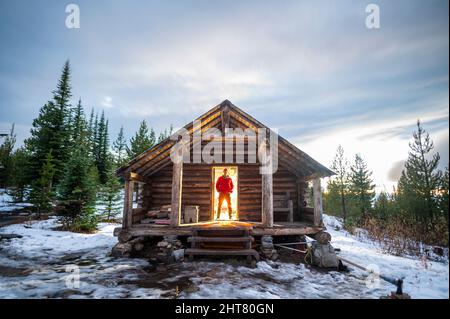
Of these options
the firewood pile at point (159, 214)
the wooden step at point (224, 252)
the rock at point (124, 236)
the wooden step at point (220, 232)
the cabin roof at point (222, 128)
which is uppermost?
the cabin roof at point (222, 128)

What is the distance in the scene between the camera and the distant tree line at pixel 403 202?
31.3 ft

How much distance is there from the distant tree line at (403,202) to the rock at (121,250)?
8309 mm

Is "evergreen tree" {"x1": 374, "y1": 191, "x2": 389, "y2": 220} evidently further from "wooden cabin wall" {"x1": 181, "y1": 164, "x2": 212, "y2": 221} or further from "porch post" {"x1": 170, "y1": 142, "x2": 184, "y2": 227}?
"porch post" {"x1": 170, "y1": 142, "x2": 184, "y2": 227}

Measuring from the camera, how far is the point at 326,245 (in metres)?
7.12

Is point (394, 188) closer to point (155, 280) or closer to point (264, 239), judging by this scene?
point (264, 239)

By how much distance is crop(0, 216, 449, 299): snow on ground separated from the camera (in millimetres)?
4469

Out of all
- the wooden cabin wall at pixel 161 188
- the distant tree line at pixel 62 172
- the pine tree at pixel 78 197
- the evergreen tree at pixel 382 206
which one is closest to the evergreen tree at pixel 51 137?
the distant tree line at pixel 62 172

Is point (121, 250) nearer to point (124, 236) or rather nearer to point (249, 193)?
point (124, 236)

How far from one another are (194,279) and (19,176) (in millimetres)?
24219

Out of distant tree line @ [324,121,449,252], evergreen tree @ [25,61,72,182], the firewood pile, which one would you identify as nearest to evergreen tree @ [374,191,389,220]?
distant tree line @ [324,121,449,252]

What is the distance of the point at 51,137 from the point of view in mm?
19031

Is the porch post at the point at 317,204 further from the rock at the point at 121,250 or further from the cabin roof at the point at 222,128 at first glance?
the rock at the point at 121,250

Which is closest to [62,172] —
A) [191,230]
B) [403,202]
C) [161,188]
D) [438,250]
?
[161,188]

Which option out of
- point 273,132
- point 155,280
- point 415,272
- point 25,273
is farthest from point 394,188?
point 25,273
